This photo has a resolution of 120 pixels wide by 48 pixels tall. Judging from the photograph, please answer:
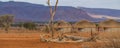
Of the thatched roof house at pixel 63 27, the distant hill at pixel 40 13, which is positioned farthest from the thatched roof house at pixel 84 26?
the distant hill at pixel 40 13

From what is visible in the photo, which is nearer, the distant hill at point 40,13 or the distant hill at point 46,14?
the distant hill at point 40,13

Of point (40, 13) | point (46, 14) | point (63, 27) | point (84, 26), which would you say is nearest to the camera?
point (63, 27)

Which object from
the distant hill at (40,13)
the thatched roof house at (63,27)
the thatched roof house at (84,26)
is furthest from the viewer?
the distant hill at (40,13)

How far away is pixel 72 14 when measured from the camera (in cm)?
16850

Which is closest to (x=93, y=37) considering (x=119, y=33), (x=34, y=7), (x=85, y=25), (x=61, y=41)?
(x=61, y=41)

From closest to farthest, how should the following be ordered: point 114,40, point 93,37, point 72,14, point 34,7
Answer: point 114,40
point 93,37
point 72,14
point 34,7

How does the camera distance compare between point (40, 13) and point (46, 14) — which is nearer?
point (46, 14)

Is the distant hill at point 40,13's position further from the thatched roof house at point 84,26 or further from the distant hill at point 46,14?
the thatched roof house at point 84,26

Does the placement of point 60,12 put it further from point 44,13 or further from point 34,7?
point 34,7

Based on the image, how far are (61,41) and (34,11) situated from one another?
163 m

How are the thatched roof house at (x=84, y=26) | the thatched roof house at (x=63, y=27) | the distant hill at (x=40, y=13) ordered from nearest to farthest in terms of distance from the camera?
the thatched roof house at (x=63, y=27) < the thatched roof house at (x=84, y=26) < the distant hill at (x=40, y=13)

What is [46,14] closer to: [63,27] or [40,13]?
[40,13]

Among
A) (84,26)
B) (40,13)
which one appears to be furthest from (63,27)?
(40,13)

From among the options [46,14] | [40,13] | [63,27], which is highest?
[63,27]
